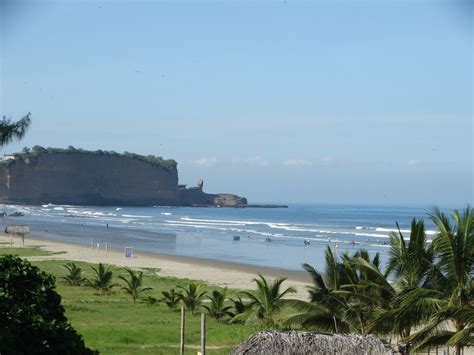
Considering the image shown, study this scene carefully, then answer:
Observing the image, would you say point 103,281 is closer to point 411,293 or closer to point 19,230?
point 411,293

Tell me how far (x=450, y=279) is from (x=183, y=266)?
90.3ft

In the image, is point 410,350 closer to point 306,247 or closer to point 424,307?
point 424,307

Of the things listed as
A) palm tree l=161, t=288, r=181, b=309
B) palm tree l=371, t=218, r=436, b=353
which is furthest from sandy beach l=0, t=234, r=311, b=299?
palm tree l=371, t=218, r=436, b=353

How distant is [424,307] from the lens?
1165 centimetres

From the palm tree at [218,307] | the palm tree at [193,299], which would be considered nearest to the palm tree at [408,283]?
the palm tree at [218,307]

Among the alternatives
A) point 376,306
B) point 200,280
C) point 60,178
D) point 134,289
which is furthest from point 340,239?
point 60,178

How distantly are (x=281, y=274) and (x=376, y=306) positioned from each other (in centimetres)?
2255

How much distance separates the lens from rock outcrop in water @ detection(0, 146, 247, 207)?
125438 millimetres

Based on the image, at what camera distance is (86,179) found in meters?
135

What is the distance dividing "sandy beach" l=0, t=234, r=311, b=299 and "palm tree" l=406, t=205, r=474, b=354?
51.0 ft

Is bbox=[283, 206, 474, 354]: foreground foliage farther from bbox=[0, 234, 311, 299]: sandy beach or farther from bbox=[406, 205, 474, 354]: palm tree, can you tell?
bbox=[0, 234, 311, 299]: sandy beach

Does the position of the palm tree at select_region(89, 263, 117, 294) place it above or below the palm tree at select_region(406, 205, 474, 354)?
below

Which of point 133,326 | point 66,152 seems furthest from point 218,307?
point 66,152

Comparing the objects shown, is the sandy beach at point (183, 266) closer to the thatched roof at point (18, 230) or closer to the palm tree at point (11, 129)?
the thatched roof at point (18, 230)
